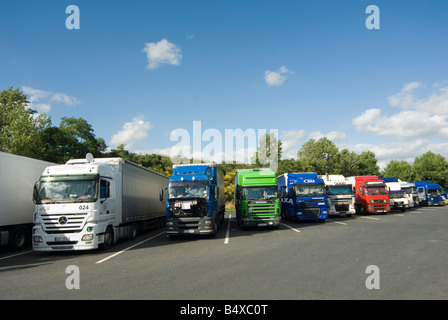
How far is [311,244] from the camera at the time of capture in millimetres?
12375

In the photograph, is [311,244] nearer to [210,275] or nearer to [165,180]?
[210,275]

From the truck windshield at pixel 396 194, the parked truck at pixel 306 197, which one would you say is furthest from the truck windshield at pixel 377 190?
the parked truck at pixel 306 197

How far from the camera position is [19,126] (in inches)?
1415

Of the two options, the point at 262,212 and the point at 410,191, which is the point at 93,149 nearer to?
the point at 262,212

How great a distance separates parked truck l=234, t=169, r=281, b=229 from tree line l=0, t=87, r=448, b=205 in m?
13.6

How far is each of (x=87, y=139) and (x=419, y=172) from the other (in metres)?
72.0

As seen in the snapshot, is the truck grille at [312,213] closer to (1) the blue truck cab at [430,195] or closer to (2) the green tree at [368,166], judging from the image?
(1) the blue truck cab at [430,195]

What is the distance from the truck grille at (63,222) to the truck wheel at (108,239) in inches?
50.4

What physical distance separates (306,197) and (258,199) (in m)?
5.50

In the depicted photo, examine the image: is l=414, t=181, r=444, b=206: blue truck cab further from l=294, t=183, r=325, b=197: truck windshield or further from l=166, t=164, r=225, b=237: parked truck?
l=166, t=164, r=225, b=237: parked truck

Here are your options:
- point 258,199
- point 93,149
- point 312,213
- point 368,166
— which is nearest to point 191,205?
point 258,199

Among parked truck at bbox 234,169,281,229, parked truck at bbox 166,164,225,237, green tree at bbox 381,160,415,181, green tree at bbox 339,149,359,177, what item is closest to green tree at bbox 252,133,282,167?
green tree at bbox 339,149,359,177

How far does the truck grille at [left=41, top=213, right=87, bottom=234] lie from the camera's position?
36.8ft

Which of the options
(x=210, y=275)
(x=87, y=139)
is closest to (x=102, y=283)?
(x=210, y=275)
